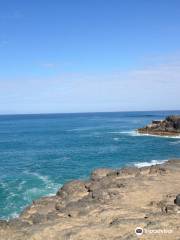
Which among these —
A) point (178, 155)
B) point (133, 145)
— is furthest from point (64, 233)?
point (133, 145)

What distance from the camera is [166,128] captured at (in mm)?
110625

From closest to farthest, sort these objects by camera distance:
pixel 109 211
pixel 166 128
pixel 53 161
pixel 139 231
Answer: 1. pixel 139 231
2. pixel 109 211
3. pixel 53 161
4. pixel 166 128

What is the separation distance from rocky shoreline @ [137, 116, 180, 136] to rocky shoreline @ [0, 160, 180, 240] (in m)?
68.6

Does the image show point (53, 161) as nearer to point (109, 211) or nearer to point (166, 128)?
point (109, 211)

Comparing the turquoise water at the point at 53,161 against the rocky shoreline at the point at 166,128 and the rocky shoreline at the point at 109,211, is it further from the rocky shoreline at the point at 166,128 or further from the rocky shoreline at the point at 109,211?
the rocky shoreline at the point at 166,128

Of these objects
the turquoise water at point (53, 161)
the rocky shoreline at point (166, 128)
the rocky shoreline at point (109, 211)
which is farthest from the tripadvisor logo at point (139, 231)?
the rocky shoreline at point (166, 128)

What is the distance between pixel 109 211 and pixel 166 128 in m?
87.8

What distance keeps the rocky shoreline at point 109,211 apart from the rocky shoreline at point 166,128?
6860 centimetres

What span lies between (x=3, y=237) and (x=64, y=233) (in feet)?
11.5

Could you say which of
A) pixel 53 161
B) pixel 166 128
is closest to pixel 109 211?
pixel 53 161

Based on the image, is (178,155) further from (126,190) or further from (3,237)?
(3,237)

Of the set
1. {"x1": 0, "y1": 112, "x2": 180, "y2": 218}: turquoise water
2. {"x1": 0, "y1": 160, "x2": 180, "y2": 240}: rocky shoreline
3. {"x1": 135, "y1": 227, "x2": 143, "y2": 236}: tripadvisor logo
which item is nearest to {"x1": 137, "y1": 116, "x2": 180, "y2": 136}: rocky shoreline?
{"x1": 0, "y1": 112, "x2": 180, "y2": 218}: turquoise water

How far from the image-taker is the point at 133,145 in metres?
84.1

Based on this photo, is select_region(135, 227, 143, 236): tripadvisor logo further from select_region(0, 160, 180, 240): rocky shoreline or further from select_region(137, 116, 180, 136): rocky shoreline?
select_region(137, 116, 180, 136): rocky shoreline
